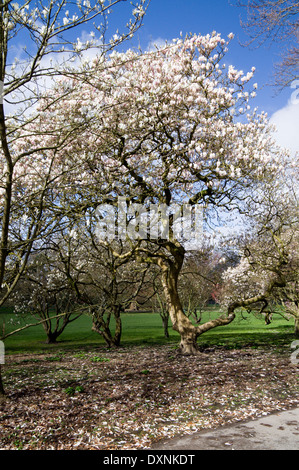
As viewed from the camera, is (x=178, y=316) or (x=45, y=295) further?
(x=45, y=295)

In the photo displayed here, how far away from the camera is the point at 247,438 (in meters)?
6.08

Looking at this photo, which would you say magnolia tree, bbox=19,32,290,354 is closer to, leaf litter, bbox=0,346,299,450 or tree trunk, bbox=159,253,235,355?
tree trunk, bbox=159,253,235,355

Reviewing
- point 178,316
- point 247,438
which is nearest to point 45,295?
point 178,316

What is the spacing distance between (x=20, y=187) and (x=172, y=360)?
7101 millimetres

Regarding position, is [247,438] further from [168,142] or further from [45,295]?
[45,295]

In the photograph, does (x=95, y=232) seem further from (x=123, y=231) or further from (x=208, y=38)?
(x=208, y=38)

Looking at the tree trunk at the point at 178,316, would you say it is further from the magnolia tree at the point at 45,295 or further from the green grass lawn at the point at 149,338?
the magnolia tree at the point at 45,295

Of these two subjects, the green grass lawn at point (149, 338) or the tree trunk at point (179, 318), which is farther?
the green grass lawn at point (149, 338)

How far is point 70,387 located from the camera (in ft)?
27.8

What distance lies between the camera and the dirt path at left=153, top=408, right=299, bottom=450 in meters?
5.75

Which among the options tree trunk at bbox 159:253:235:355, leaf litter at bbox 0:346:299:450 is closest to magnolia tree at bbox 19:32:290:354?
tree trunk at bbox 159:253:235:355

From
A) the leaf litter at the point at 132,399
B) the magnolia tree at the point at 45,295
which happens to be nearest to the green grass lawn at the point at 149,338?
the magnolia tree at the point at 45,295

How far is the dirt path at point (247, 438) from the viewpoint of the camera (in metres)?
5.75

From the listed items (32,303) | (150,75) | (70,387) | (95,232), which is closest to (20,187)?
(95,232)
